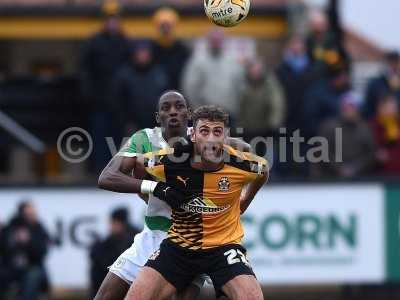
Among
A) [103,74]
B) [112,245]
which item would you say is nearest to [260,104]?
[103,74]

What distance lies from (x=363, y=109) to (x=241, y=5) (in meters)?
7.74

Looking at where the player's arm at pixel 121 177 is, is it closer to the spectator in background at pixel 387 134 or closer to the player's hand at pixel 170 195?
the player's hand at pixel 170 195

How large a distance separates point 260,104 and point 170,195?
7.65 m

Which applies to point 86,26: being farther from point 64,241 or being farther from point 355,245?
point 355,245

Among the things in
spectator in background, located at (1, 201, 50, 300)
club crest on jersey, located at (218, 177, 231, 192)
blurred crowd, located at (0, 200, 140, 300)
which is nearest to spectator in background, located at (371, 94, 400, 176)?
blurred crowd, located at (0, 200, 140, 300)

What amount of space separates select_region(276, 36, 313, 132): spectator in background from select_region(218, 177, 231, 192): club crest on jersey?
769 cm

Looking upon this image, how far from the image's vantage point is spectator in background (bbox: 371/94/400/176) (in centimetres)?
1905

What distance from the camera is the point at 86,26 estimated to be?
21844 millimetres

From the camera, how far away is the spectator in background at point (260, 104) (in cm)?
1894

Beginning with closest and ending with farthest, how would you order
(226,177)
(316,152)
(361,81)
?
(226,177) → (316,152) → (361,81)

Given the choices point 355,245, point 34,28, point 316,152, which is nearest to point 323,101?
point 316,152

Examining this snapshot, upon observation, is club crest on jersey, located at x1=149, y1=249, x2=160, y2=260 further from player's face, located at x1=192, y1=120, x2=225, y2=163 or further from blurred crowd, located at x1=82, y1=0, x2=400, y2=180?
blurred crowd, located at x1=82, y1=0, x2=400, y2=180

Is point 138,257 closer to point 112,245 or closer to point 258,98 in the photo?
point 112,245

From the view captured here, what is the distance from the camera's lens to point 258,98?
19.0 metres
